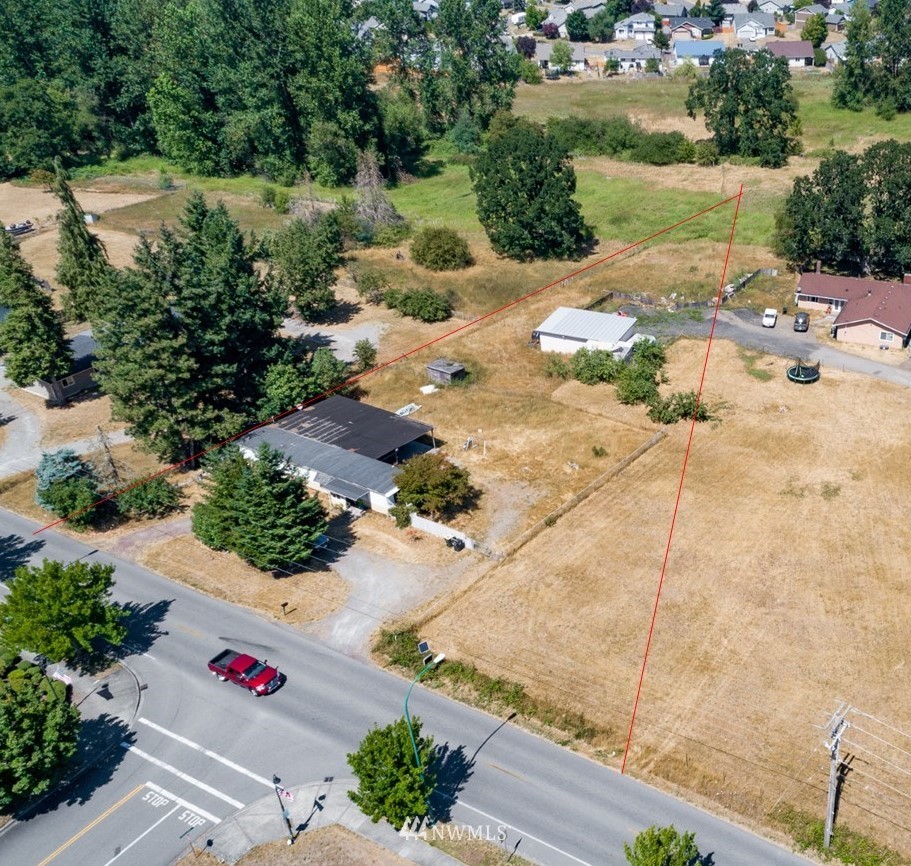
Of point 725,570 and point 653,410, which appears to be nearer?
point 725,570

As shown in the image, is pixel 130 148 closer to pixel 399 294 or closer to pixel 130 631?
pixel 399 294

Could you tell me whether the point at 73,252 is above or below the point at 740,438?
above

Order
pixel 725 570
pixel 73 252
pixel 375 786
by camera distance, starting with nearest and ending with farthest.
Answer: pixel 375 786 < pixel 725 570 < pixel 73 252

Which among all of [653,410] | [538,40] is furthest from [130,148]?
[653,410]

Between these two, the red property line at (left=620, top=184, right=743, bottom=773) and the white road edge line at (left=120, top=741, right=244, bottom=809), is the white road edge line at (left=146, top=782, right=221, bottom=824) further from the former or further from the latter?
the red property line at (left=620, top=184, right=743, bottom=773)

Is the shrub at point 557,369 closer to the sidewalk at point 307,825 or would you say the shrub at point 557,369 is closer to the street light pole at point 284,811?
the sidewalk at point 307,825

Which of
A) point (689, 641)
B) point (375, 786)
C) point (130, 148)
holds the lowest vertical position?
point (689, 641)

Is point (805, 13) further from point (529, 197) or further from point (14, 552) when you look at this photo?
point (14, 552)

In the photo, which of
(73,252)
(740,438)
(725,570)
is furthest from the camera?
(73,252)

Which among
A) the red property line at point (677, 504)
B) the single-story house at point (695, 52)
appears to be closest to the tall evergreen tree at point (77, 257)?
the red property line at point (677, 504)
